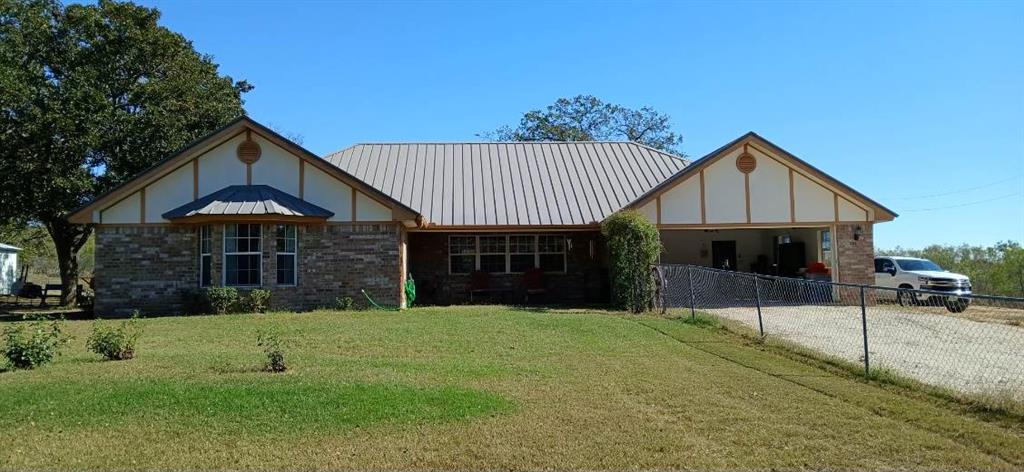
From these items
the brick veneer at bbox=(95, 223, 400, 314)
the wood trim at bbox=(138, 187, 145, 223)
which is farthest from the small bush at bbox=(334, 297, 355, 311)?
the wood trim at bbox=(138, 187, 145, 223)

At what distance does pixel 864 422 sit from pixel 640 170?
1905 cm

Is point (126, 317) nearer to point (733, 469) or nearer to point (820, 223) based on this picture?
point (733, 469)

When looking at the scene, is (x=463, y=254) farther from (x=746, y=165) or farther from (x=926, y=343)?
(x=926, y=343)

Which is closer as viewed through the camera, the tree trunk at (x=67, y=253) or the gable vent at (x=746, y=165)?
the gable vent at (x=746, y=165)

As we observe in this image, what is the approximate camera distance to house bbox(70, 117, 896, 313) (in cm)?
1858

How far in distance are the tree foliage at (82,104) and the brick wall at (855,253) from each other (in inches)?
873

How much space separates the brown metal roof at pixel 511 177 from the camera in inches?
863

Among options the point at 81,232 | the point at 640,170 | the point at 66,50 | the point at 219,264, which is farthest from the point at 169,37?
the point at 640,170

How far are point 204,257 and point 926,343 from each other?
16.6m

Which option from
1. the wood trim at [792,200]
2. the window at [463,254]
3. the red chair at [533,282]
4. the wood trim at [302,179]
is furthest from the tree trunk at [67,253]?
the wood trim at [792,200]

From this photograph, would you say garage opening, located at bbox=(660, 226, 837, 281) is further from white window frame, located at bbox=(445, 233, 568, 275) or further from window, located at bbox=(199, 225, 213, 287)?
window, located at bbox=(199, 225, 213, 287)

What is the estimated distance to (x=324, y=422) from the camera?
6.69 m

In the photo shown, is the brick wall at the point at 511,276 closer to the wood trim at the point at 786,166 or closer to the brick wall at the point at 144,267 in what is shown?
the wood trim at the point at 786,166

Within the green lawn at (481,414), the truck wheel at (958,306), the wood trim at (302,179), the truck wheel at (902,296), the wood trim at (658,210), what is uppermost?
the wood trim at (302,179)
